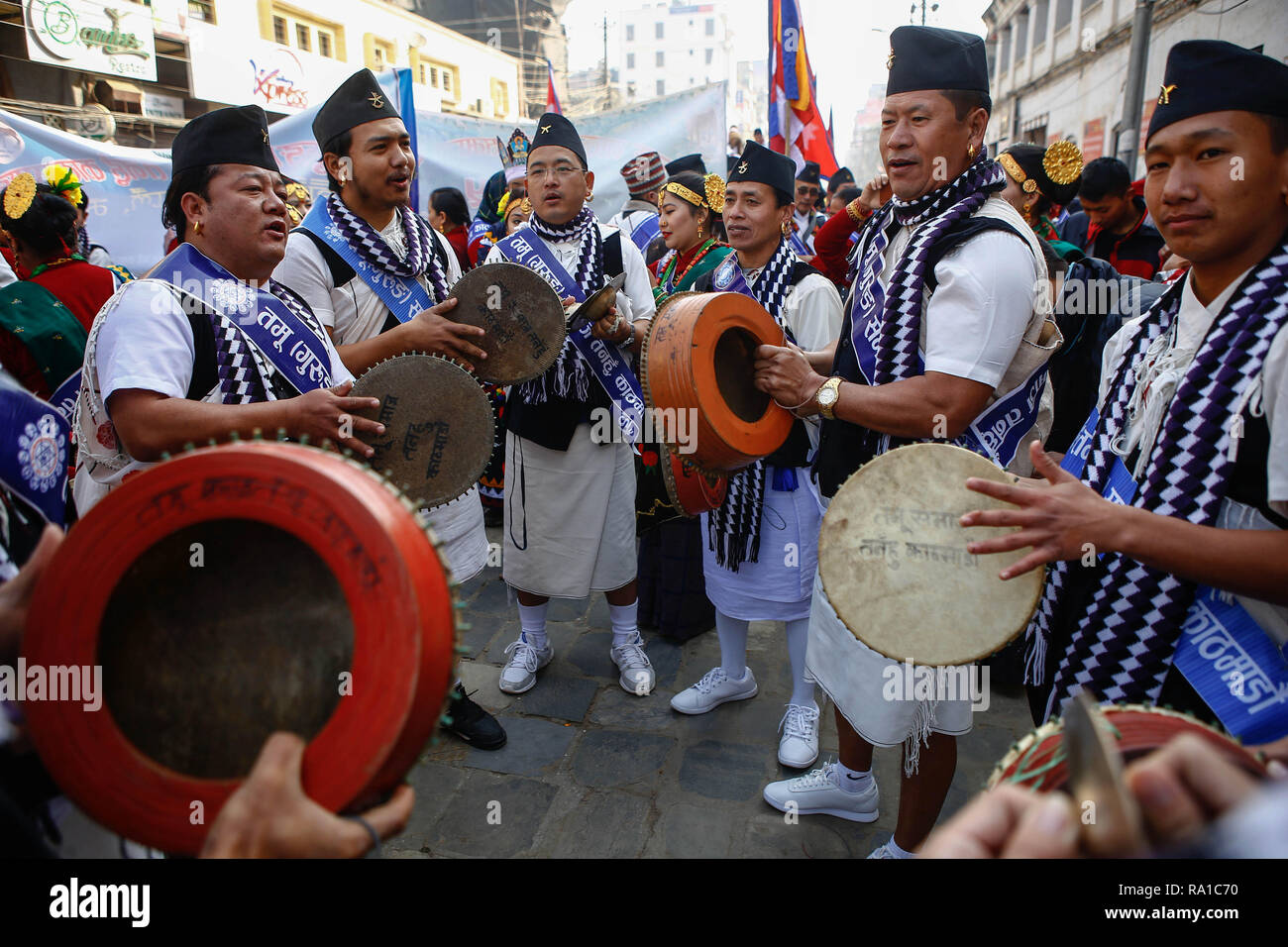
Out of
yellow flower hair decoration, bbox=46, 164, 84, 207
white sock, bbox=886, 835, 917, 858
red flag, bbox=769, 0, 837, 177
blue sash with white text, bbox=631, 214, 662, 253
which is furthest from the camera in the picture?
red flag, bbox=769, 0, 837, 177

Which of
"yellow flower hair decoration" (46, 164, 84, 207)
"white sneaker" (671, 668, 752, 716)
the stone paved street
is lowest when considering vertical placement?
the stone paved street

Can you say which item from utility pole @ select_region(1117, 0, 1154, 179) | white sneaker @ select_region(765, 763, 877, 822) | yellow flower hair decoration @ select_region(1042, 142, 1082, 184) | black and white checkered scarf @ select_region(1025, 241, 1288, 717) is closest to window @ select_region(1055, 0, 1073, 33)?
utility pole @ select_region(1117, 0, 1154, 179)

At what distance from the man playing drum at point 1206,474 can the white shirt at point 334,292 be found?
98.7 inches

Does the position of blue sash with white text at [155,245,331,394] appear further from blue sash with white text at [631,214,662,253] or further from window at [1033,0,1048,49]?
window at [1033,0,1048,49]

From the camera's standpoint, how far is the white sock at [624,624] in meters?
3.95

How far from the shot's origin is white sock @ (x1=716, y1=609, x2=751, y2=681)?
3.53 meters

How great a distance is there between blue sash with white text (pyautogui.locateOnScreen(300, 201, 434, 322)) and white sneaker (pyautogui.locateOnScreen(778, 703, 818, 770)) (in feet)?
8.07

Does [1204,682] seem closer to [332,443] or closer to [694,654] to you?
[332,443]

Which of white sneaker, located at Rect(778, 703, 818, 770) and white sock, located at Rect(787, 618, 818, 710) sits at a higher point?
white sock, located at Rect(787, 618, 818, 710)

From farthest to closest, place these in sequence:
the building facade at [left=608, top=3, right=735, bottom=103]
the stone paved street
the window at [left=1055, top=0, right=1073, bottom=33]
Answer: the building facade at [left=608, top=3, right=735, bottom=103] < the window at [left=1055, top=0, right=1073, bottom=33] < the stone paved street

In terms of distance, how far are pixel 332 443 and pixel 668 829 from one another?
1.90 meters

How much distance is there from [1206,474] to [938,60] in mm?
1437

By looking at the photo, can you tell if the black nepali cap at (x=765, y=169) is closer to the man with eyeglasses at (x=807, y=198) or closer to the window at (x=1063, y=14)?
the man with eyeglasses at (x=807, y=198)
